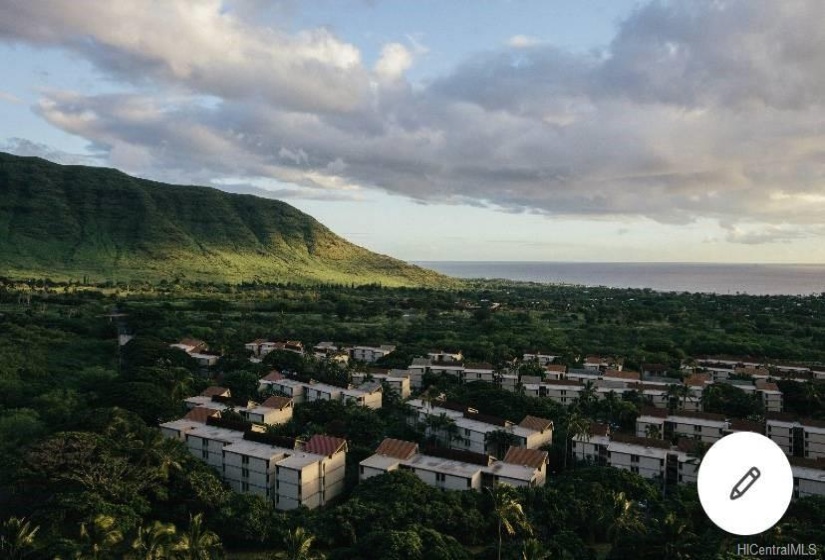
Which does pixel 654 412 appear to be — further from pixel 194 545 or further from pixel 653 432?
pixel 194 545

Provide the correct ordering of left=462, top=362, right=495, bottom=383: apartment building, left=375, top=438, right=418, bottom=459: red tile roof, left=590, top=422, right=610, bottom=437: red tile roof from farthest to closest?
left=462, top=362, right=495, bottom=383: apartment building, left=590, top=422, right=610, bottom=437: red tile roof, left=375, top=438, right=418, bottom=459: red tile roof

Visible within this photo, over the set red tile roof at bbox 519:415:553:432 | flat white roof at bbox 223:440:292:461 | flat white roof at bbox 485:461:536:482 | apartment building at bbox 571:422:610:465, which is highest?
red tile roof at bbox 519:415:553:432

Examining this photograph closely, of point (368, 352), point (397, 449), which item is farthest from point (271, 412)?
point (368, 352)

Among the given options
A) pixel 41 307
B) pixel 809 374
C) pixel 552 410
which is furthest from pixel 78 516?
pixel 41 307

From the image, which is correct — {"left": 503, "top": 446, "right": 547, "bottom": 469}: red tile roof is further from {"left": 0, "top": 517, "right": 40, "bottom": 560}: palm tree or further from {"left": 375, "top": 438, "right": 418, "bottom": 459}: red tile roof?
{"left": 0, "top": 517, "right": 40, "bottom": 560}: palm tree

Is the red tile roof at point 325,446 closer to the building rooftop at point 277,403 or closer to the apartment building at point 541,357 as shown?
the building rooftop at point 277,403

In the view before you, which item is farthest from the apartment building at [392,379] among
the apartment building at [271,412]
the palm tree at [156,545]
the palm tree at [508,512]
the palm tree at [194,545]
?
the palm tree at [156,545]

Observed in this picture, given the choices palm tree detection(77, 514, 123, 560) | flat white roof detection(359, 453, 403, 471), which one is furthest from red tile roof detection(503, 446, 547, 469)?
palm tree detection(77, 514, 123, 560)

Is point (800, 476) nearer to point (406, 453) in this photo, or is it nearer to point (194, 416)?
point (406, 453)

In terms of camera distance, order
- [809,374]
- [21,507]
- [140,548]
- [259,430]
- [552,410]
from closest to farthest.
A: [140,548] → [21,507] → [259,430] → [552,410] → [809,374]
